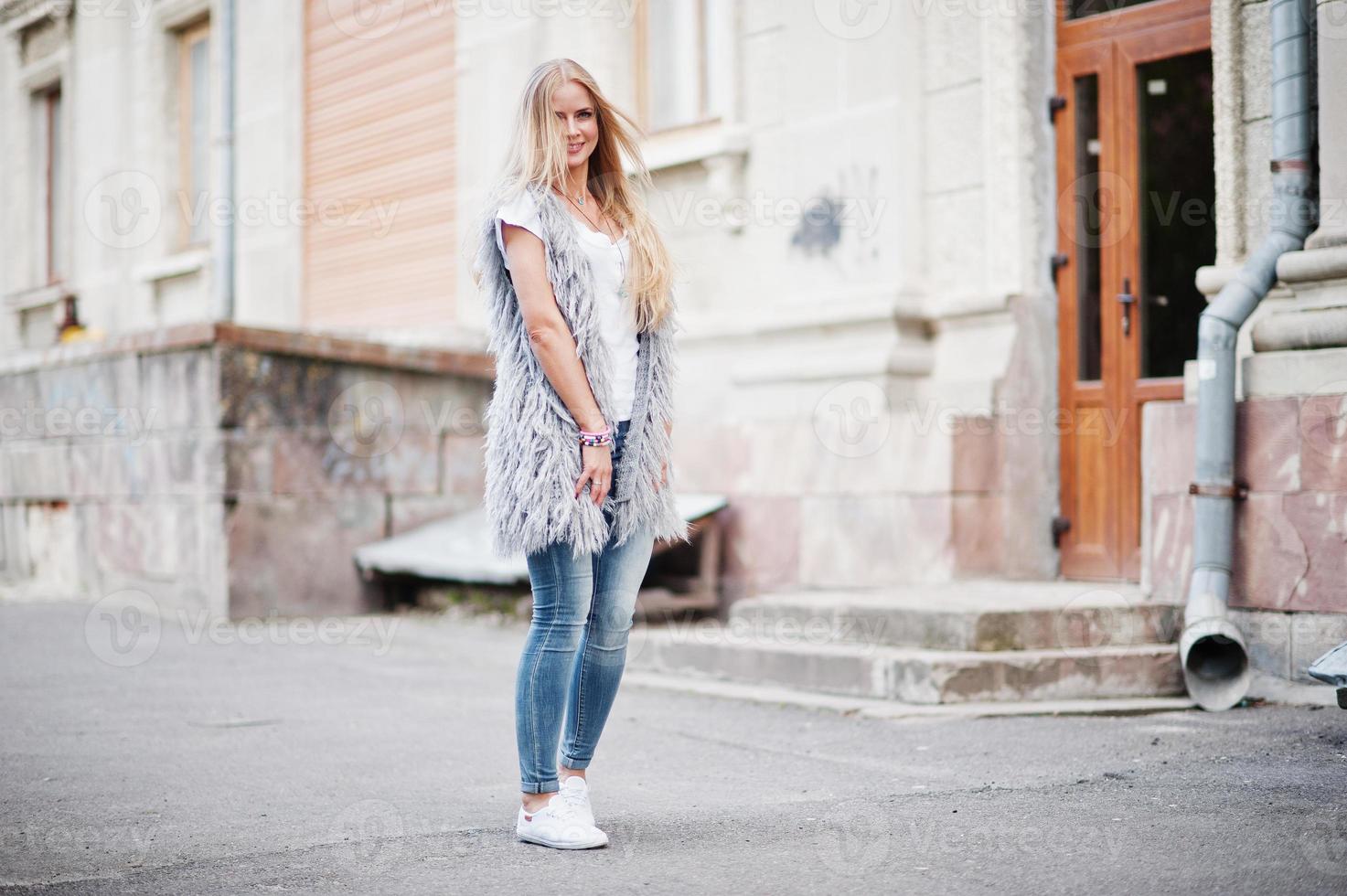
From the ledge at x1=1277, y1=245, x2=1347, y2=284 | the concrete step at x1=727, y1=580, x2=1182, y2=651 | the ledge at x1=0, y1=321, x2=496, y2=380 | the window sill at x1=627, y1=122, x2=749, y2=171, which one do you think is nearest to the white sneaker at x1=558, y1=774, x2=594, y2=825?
the concrete step at x1=727, y1=580, x2=1182, y2=651

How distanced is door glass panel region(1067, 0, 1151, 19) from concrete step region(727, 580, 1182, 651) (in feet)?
9.14

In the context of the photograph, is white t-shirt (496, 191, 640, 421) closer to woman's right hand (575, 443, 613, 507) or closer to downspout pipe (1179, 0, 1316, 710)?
woman's right hand (575, 443, 613, 507)

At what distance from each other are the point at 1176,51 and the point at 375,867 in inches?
209

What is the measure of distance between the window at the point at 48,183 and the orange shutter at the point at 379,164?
18.3ft

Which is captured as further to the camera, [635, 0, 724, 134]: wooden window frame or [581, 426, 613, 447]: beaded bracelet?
[635, 0, 724, 134]: wooden window frame

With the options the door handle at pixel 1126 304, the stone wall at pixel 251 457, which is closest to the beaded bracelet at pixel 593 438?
the door handle at pixel 1126 304

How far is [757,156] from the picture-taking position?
338 inches

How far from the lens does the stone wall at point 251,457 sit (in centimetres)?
842

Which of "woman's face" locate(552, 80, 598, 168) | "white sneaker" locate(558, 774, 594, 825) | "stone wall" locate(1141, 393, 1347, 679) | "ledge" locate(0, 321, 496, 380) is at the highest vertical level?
"woman's face" locate(552, 80, 598, 168)

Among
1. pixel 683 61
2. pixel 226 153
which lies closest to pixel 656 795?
pixel 683 61

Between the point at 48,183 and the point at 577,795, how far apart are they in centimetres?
1552

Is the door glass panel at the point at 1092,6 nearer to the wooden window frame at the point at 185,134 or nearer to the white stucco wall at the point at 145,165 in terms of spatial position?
the white stucco wall at the point at 145,165

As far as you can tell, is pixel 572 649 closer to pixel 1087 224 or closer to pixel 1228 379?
pixel 1228 379

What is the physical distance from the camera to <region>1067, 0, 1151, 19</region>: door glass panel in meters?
7.12
